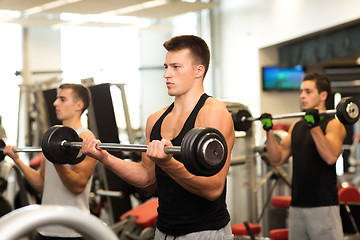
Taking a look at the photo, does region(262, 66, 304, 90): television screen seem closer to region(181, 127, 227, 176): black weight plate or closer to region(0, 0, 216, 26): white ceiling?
region(0, 0, 216, 26): white ceiling

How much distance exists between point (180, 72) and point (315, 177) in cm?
133

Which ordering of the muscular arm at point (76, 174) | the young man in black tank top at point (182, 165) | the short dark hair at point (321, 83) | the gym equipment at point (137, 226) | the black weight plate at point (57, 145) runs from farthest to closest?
the gym equipment at point (137, 226), the short dark hair at point (321, 83), the muscular arm at point (76, 174), the black weight plate at point (57, 145), the young man in black tank top at point (182, 165)

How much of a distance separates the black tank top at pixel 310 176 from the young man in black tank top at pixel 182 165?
43.3 inches

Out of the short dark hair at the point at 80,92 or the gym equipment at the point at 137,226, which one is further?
the gym equipment at the point at 137,226

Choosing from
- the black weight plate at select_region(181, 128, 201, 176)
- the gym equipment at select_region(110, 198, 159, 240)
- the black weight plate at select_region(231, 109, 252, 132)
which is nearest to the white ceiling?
the gym equipment at select_region(110, 198, 159, 240)

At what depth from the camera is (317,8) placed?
6973 millimetres

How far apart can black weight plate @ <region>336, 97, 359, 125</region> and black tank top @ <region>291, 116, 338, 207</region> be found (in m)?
0.20

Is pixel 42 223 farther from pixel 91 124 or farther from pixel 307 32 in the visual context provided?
pixel 307 32

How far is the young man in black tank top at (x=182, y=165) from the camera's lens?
1.59 m

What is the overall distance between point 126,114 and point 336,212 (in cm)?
194

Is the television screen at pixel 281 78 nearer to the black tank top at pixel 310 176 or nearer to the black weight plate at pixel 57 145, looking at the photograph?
the black tank top at pixel 310 176

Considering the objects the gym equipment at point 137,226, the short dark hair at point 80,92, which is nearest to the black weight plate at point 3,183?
the gym equipment at point 137,226

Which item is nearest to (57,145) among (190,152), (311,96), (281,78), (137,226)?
(190,152)

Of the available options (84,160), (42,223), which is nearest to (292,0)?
(84,160)
